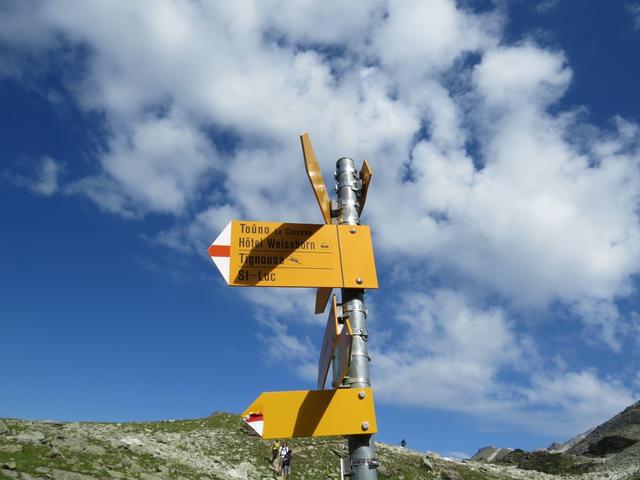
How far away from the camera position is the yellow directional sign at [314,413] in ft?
15.4

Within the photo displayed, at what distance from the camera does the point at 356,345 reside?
16.3ft

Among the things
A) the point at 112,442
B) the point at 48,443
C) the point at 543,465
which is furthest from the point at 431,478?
the point at 543,465

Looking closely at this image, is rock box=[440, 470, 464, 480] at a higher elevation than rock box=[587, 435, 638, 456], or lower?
lower

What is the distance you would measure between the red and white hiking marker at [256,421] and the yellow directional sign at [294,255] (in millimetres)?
1359

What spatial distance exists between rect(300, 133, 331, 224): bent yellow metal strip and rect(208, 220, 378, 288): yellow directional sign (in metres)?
0.36

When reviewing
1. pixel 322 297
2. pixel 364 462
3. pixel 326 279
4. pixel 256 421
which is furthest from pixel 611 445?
pixel 256 421

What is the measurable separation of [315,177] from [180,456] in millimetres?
22947

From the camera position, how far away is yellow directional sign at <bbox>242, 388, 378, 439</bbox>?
4707 millimetres

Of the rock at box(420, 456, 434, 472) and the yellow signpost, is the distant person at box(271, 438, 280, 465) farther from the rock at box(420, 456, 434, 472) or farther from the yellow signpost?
the yellow signpost

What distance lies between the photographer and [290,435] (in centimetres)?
475

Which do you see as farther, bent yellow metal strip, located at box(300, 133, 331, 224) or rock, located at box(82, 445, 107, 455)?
rock, located at box(82, 445, 107, 455)

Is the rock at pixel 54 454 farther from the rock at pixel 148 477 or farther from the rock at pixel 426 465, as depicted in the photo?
the rock at pixel 426 465

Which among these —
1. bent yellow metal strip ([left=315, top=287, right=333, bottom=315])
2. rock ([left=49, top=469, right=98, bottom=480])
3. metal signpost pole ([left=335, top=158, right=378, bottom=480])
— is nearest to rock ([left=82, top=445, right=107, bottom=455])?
rock ([left=49, top=469, right=98, bottom=480])

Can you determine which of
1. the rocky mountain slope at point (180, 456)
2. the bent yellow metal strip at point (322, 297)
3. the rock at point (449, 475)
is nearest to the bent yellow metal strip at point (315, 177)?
the bent yellow metal strip at point (322, 297)
